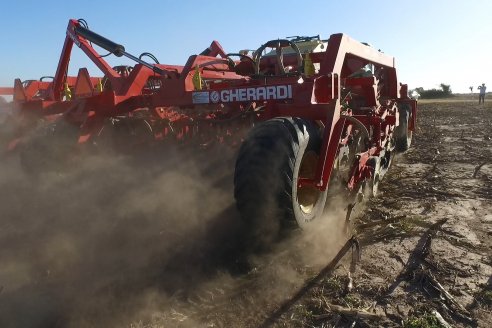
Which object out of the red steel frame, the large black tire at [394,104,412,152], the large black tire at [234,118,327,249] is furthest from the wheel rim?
the large black tire at [394,104,412,152]

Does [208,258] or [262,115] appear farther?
[262,115]

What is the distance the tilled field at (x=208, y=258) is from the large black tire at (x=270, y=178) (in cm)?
38

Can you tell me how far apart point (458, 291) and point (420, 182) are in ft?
12.8

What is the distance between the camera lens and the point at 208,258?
398cm

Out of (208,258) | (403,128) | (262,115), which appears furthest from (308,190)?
(403,128)

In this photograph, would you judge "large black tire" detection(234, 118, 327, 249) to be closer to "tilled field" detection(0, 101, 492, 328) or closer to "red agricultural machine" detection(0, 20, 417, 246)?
"red agricultural machine" detection(0, 20, 417, 246)

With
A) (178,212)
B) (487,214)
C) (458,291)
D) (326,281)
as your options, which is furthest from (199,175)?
(487,214)

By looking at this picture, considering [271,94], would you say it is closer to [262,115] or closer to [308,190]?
[308,190]

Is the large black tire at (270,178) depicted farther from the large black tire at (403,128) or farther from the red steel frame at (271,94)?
the large black tire at (403,128)

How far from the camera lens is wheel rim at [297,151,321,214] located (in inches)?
157

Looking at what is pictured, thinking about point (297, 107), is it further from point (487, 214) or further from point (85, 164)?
point (85, 164)

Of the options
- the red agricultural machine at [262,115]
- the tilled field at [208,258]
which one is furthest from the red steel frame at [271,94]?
the tilled field at [208,258]

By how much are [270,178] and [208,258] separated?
42.5 inches

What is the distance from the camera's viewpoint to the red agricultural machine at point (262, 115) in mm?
3510
